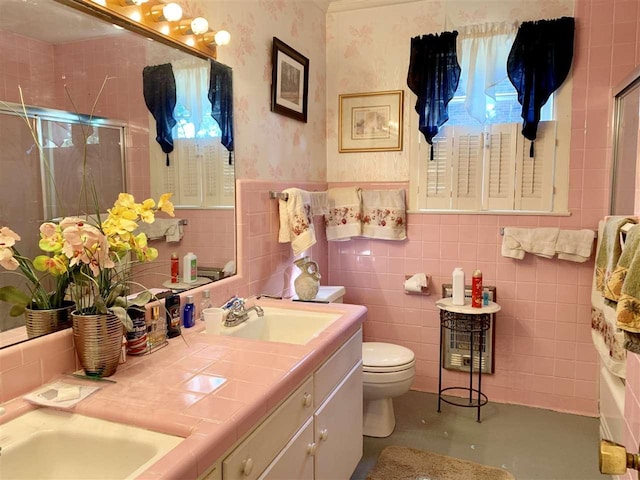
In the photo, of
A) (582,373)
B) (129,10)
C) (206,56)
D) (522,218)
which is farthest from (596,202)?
(129,10)

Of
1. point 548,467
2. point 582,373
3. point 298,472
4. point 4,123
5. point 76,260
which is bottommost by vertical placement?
point 548,467

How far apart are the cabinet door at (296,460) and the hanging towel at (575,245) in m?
1.98

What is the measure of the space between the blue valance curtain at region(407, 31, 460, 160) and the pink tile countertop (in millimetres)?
1862

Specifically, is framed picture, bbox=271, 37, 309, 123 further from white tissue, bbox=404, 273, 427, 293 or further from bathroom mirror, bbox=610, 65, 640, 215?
bathroom mirror, bbox=610, 65, 640, 215

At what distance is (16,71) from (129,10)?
0.51 metres

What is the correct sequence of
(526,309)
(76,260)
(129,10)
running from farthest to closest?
1. (526,309)
2. (129,10)
3. (76,260)

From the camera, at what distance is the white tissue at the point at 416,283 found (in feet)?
10.5

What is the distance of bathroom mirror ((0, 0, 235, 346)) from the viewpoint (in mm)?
1290

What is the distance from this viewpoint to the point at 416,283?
10.5ft

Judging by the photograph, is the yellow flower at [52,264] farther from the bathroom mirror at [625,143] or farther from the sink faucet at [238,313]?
the bathroom mirror at [625,143]

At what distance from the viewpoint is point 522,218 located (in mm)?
2988

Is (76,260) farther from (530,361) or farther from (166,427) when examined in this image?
(530,361)

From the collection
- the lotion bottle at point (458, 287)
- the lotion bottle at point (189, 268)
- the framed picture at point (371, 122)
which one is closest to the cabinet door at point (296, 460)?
the lotion bottle at point (189, 268)

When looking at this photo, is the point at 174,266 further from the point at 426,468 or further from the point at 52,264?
the point at 426,468
